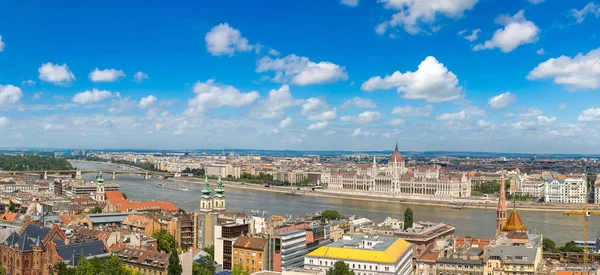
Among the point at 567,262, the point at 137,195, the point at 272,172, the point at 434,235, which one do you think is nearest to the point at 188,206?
the point at 137,195

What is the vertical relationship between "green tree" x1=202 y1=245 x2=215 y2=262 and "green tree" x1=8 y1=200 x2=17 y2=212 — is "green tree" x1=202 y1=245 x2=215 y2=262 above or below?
below

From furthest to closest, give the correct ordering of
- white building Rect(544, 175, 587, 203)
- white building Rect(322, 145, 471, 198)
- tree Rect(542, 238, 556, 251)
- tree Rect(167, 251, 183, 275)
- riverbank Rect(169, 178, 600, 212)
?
white building Rect(322, 145, 471, 198) < white building Rect(544, 175, 587, 203) < riverbank Rect(169, 178, 600, 212) < tree Rect(542, 238, 556, 251) < tree Rect(167, 251, 183, 275)

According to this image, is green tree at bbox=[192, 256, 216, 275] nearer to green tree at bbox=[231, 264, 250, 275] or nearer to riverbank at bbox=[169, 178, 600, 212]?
green tree at bbox=[231, 264, 250, 275]

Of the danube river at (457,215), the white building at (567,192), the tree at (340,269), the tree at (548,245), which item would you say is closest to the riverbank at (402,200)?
Result: the danube river at (457,215)

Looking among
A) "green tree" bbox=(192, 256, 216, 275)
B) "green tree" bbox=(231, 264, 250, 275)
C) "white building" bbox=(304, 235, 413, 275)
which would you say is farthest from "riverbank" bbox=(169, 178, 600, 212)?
"green tree" bbox=(192, 256, 216, 275)

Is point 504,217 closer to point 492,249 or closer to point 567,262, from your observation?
point 567,262

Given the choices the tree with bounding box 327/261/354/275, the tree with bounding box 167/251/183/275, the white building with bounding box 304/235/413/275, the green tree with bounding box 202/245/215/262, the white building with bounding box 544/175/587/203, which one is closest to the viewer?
the tree with bounding box 327/261/354/275

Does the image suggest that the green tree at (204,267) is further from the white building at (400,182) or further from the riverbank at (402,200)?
the white building at (400,182)
